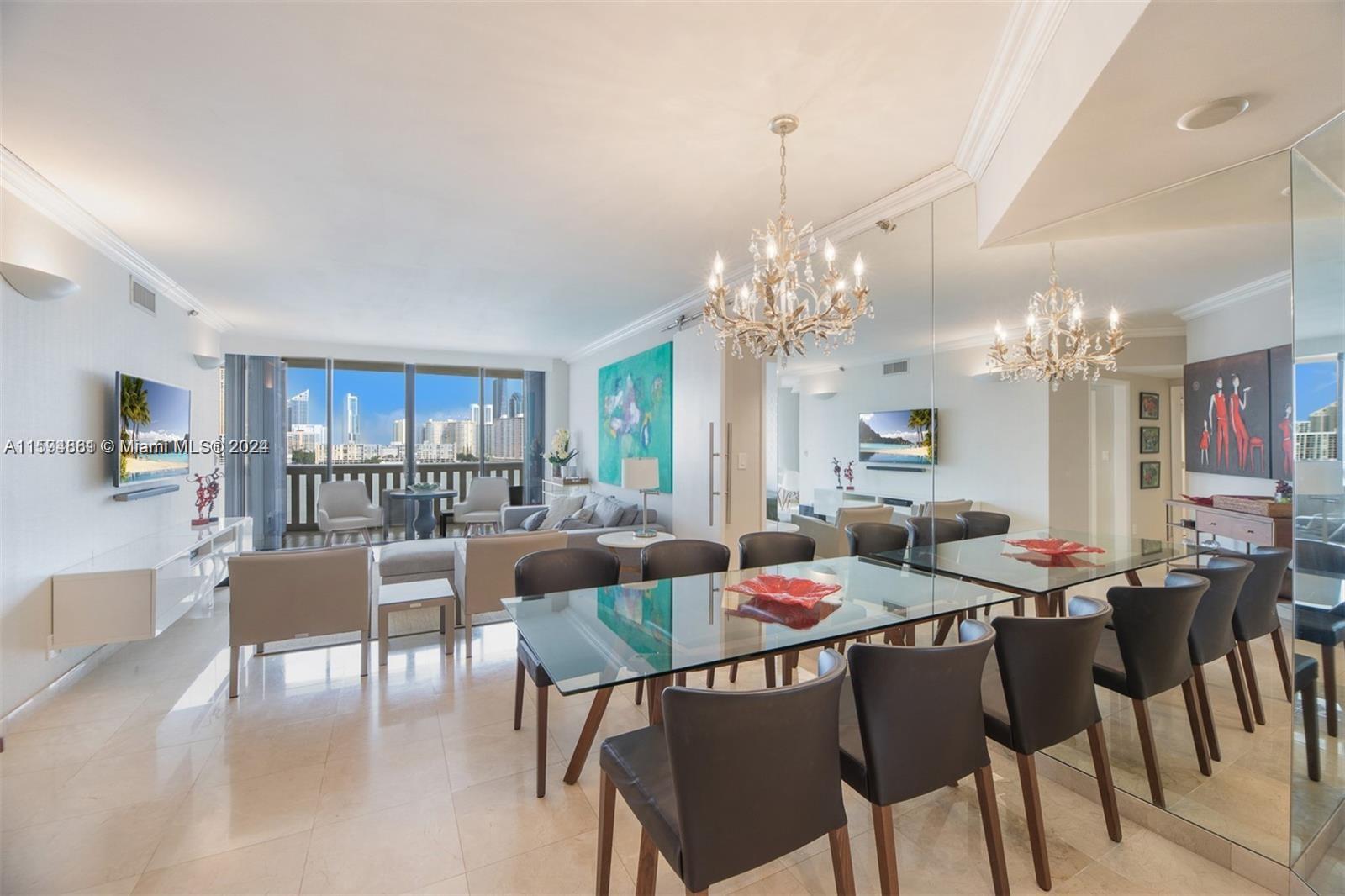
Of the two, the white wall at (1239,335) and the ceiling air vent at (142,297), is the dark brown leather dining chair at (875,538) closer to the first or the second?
the white wall at (1239,335)

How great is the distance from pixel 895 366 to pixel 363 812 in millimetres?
3375

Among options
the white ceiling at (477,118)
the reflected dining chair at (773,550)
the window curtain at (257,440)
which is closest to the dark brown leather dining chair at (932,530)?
the reflected dining chair at (773,550)

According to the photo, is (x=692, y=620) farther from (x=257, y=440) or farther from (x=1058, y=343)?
(x=257, y=440)

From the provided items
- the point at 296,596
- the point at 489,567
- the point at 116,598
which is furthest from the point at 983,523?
the point at 116,598

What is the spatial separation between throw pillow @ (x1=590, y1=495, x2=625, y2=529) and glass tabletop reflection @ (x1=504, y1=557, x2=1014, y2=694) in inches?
121

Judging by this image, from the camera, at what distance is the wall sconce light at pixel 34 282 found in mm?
2734

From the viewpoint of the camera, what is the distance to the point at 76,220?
334 cm

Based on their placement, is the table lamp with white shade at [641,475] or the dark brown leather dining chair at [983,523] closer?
the dark brown leather dining chair at [983,523]

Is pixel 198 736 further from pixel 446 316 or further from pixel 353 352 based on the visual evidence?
pixel 353 352

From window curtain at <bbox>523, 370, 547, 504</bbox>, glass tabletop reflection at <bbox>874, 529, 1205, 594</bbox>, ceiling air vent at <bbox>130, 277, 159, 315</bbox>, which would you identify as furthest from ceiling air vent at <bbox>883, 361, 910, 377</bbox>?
window curtain at <bbox>523, 370, 547, 504</bbox>

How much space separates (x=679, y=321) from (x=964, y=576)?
A: 139 inches

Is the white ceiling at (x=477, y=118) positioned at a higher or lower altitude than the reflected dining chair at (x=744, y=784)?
higher

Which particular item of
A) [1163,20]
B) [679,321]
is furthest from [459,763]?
[679,321]

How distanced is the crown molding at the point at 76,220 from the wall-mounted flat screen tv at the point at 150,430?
2.67 ft
